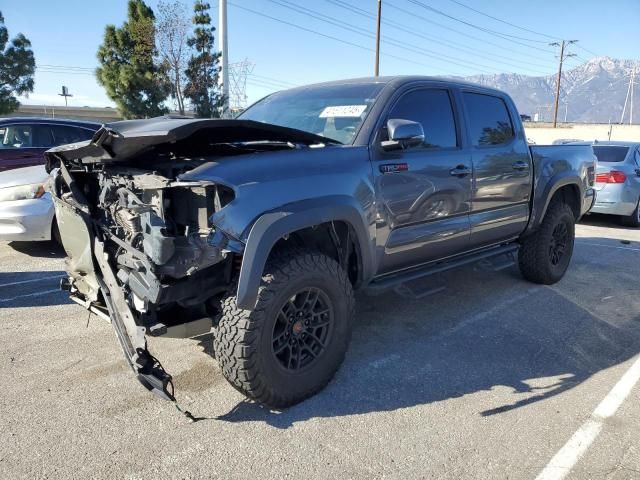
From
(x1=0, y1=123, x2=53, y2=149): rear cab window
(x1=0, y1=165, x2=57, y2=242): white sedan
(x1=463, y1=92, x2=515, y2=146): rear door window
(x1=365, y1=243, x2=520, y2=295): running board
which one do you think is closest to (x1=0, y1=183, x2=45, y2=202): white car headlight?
(x1=0, y1=165, x2=57, y2=242): white sedan

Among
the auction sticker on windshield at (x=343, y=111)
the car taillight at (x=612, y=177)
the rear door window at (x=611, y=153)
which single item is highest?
the auction sticker on windshield at (x=343, y=111)

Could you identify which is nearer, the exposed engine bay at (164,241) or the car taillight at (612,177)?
the exposed engine bay at (164,241)

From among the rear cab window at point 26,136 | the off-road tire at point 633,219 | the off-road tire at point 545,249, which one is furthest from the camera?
the off-road tire at point 633,219

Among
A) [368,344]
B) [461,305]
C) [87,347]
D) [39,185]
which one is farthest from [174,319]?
[39,185]

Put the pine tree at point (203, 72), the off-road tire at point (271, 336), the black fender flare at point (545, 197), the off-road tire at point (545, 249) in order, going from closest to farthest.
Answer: the off-road tire at point (271, 336) → the black fender flare at point (545, 197) → the off-road tire at point (545, 249) → the pine tree at point (203, 72)

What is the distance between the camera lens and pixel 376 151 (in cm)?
356

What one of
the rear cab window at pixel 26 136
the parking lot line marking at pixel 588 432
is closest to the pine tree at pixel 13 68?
the rear cab window at pixel 26 136

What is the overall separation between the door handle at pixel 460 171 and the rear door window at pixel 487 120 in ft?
1.10

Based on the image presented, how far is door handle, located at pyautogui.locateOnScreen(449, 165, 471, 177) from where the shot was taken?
13.6ft

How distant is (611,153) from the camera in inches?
414

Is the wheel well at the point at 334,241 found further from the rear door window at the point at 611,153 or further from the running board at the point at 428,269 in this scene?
the rear door window at the point at 611,153

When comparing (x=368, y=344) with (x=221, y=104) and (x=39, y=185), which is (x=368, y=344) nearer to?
(x=39, y=185)

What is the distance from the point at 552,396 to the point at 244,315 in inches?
81.4

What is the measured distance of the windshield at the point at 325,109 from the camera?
149 inches
